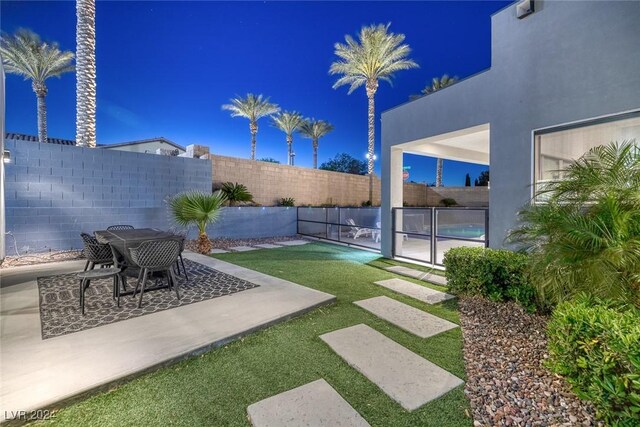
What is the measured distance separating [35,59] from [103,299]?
17.8 m

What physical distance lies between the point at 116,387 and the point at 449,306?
12.9 feet

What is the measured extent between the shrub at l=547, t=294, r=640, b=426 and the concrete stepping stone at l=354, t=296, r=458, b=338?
1.16 meters

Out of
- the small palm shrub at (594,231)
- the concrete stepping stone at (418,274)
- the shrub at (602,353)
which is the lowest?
the concrete stepping stone at (418,274)

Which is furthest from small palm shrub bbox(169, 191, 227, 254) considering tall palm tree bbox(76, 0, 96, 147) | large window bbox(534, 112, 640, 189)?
large window bbox(534, 112, 640, 189)

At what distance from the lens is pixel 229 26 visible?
20.3m

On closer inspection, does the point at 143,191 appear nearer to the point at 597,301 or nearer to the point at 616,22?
the point at 597,301

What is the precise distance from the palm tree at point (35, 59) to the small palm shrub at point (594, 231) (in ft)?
65.4

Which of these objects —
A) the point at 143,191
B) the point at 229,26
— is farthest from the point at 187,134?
the point at 143,191

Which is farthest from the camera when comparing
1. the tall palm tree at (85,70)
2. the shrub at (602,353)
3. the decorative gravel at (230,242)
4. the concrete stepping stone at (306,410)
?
the decorative gravel at (230,242)

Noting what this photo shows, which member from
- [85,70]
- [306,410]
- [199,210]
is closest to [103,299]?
[306,410]

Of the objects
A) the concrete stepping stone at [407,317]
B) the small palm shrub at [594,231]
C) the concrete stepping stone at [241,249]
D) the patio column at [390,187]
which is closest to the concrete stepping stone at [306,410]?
the concrete stepping stone at [407,317]

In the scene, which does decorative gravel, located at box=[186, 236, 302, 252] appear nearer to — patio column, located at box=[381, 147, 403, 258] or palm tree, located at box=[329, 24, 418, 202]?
patio column, located at box=[381, 147, 403, 258]

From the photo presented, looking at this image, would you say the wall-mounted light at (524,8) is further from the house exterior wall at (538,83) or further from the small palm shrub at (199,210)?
the small palm shrub at (199,210)

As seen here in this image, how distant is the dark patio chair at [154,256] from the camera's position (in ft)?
12.7
